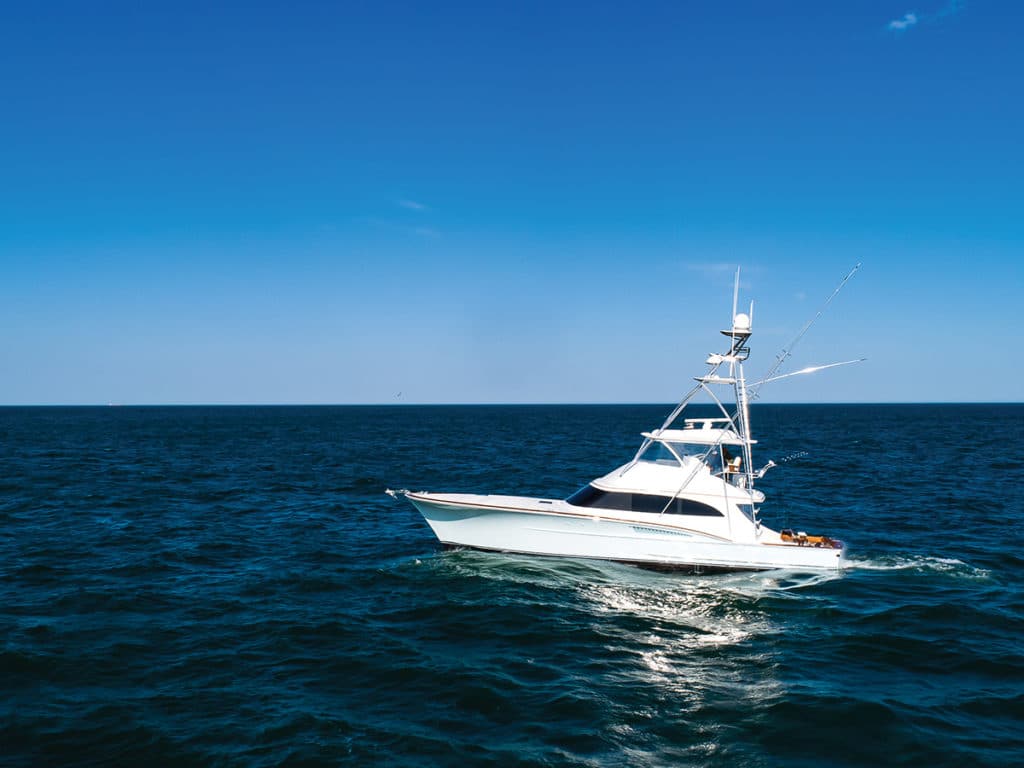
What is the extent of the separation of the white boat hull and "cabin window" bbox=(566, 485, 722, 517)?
0.26 meters

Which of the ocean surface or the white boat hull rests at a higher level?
the white boat hull

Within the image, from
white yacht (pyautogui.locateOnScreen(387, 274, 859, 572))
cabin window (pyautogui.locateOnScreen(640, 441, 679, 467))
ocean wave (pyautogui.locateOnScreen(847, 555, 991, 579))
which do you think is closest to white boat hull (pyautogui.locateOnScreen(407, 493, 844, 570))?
white yacht (pyautogui.locateOnScreen(387, 274, 859, 572))

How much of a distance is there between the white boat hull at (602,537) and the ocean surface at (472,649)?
1.50ft

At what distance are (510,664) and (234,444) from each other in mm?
57335

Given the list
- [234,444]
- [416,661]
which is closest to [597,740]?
[416,661]

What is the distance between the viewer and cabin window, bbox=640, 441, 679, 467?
18.5 m

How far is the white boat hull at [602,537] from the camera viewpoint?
16922 millimetres

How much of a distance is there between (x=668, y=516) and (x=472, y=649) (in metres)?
7.25

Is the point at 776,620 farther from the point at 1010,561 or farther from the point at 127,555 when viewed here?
the point at 127,555

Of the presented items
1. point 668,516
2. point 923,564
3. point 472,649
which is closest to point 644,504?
point 668,516

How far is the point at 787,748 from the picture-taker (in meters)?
9.02

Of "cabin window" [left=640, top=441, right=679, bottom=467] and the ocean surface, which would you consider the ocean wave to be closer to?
the ocean surface

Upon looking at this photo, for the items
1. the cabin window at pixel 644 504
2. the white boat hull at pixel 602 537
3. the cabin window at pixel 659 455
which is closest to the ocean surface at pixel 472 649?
the white boat hull at pixel 602 537

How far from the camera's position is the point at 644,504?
17.6m
